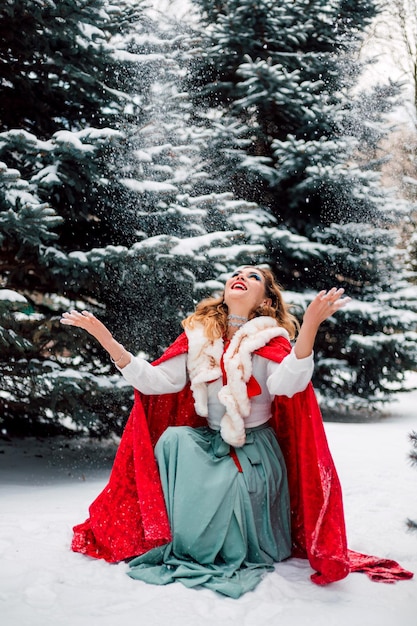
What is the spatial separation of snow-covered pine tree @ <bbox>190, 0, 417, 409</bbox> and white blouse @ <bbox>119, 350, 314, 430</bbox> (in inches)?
186

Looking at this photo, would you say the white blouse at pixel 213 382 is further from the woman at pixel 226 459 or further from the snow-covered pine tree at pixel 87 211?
the snow-covered pine tree at pixel 87 211

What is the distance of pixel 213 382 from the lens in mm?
3066

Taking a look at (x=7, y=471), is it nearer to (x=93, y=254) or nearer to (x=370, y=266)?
(x=93, y=254)

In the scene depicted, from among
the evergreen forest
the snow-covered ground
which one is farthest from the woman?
the evergreen forest

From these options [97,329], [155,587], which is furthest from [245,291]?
[155,587]

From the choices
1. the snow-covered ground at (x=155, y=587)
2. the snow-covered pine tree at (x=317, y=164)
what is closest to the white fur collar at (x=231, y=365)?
the snow-covered ground at (x=155, y=587)

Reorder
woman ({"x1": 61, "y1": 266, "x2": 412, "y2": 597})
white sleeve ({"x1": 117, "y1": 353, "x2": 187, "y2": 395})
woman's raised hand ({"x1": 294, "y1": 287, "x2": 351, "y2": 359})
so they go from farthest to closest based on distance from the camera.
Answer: white sleeve ({"x1": 117, "y1": 353, "x2": 187, "y2": 395})
woman ({"x1": 61, "y1": 266, "x2": 412, "y2": 597})
woman's raised hand ({"x1": 294, "y1": 287, "x2": 351, "y2": 359})

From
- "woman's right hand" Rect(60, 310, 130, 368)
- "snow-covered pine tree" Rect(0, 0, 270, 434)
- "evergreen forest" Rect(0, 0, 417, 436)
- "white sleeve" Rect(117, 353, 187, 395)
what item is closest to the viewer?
"woman's right hand" Rect(60, 310, 130, 368)

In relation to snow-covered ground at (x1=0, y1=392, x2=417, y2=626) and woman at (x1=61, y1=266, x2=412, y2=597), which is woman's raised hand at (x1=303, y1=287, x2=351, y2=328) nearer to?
woman at (x1=61, y1=266, x2=412, y2=597)

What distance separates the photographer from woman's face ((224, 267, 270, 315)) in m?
3.13

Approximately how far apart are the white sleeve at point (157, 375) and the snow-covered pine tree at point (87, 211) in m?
1.35

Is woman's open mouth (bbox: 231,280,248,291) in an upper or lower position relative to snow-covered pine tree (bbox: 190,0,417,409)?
lower

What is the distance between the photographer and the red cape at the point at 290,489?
2750 millimetres

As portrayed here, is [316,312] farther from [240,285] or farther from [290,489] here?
[290,489]
